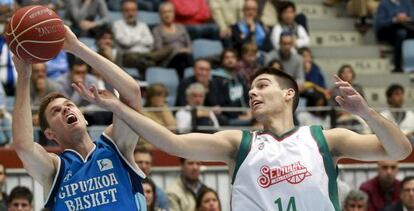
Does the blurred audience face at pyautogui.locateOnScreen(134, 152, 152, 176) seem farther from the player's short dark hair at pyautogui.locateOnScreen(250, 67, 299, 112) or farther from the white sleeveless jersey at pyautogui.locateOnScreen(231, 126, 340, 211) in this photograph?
the white sleeveless jersey at pyautogui.locateOnScreen(231, 126, 340, 211)

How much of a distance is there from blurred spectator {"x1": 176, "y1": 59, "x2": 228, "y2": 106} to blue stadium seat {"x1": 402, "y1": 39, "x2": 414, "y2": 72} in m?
3.97

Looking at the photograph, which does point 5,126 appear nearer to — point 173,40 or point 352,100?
point 173,40

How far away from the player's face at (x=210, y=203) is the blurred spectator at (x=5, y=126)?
2.40 metres

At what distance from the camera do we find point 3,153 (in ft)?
45.5

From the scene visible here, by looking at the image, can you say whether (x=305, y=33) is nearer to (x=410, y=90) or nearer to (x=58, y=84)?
(x=410, y=90)

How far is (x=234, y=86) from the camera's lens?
16.0 m

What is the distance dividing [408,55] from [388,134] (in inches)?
437

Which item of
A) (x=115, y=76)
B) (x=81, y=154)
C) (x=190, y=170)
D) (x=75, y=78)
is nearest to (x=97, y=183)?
(x=81, y=154)

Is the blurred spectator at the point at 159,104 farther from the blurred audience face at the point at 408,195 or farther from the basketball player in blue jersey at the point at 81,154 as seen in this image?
the basketball player in blue jersey at the point at 81,154

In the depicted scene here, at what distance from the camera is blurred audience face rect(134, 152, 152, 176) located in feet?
42.2

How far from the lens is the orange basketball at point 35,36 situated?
819 centimetres

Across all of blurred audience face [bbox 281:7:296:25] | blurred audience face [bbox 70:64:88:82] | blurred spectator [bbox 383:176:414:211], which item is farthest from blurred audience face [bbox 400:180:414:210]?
blurred audience face [bbox 281:7:296:25]

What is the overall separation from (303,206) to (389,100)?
27.6 feet

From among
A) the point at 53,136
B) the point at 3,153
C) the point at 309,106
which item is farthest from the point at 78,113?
the point at 309,106
